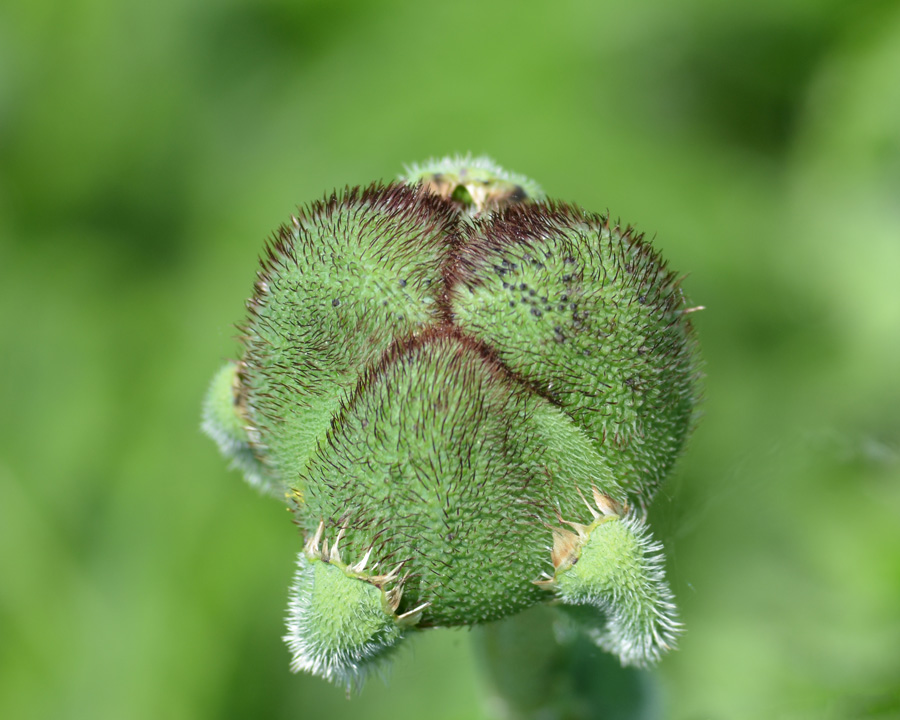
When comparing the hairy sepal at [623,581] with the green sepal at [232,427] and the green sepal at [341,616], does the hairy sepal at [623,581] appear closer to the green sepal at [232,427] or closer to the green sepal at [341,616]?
the green sepal at [341,616]

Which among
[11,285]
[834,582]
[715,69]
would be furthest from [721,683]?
[11,285]

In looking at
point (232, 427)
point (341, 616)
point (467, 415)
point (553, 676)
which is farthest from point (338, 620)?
point (553, 676)

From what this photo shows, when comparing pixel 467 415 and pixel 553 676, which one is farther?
pixel 553 676

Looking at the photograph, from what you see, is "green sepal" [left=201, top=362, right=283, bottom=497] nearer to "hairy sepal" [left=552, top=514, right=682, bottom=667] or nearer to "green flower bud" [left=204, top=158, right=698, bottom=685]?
"green flower bud" [left=204, top=158, right=698, bottom=685]

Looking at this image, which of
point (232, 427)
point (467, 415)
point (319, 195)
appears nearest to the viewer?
point (467, 415)

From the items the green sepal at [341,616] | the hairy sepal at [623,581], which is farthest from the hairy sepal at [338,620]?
the hairy sepal at [623,581]

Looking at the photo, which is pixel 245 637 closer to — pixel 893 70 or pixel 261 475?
pixel 261 475

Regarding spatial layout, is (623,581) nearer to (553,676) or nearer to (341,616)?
(341,616)

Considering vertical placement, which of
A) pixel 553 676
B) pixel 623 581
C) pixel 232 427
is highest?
pixel 623 581

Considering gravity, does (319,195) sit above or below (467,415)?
above
